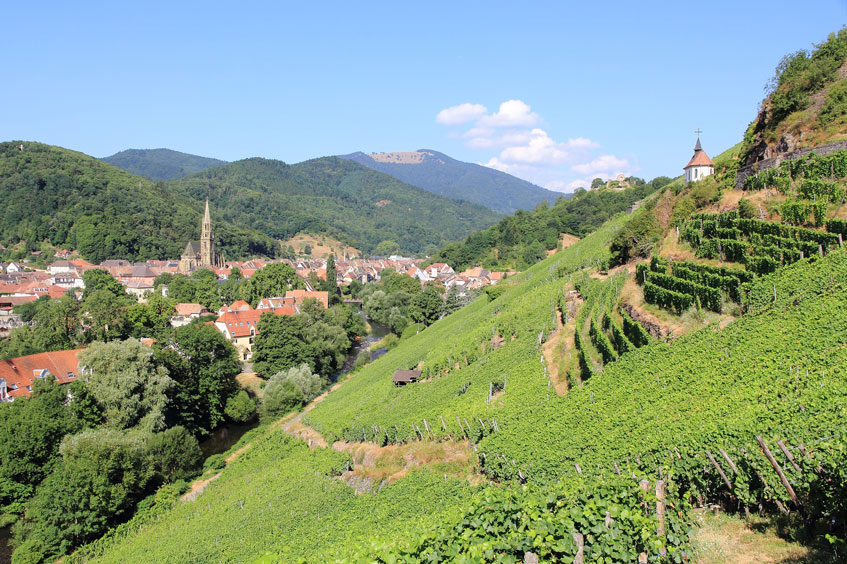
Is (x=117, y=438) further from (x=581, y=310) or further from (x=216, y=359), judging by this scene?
(x=581, y=310)

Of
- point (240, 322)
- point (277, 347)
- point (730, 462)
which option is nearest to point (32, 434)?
point (277, 347)

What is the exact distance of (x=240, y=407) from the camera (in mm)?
40031

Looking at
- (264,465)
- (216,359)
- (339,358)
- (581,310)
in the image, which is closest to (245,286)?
(339,358)

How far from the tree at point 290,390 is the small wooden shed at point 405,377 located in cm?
1176

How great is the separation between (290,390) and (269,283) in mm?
46172

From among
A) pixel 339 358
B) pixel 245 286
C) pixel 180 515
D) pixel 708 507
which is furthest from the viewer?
pixel 245 286

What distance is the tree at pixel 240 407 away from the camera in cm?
3981

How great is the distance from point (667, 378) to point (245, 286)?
77.7m

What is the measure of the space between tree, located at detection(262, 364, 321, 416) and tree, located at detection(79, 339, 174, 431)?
8.42m

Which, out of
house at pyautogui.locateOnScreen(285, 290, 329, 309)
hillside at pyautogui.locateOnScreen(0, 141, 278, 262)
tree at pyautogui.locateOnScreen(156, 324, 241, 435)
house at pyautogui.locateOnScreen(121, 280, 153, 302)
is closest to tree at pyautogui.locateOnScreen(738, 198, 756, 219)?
tree at pyautogui.locateOnScreen(156, 324, 241, 435)

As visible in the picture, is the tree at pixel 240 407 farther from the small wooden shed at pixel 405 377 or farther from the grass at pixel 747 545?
the grass at pixel 747 545

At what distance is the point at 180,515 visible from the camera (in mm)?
26656

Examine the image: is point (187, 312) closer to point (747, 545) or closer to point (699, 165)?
point (699, 165)

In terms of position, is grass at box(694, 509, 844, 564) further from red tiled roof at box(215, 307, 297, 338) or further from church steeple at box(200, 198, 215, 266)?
church steeple at box(200, 198, 215, 266)
